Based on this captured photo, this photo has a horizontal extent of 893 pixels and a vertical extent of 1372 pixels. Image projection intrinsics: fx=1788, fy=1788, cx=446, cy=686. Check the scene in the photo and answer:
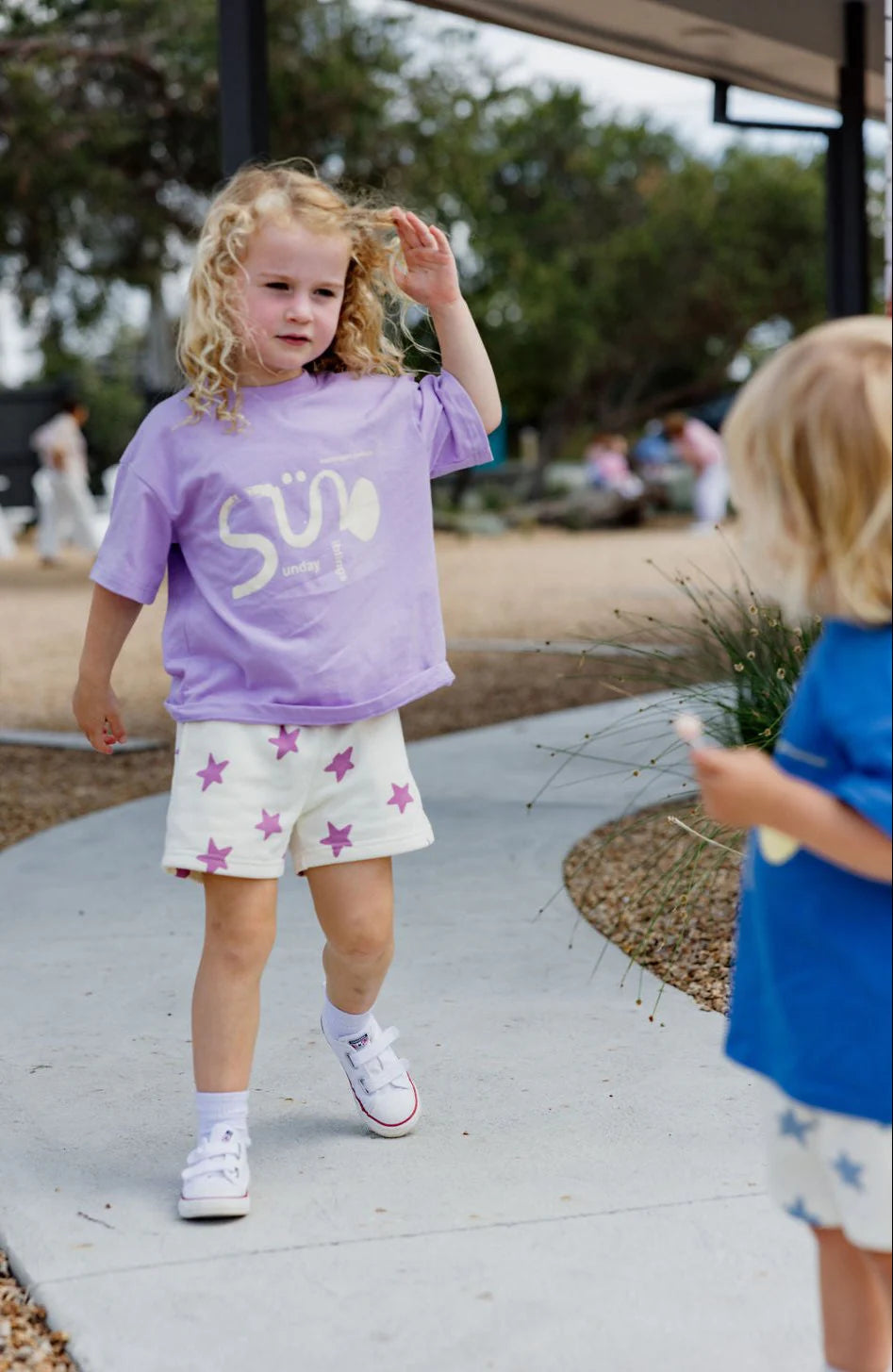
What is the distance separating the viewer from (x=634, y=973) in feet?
12.8

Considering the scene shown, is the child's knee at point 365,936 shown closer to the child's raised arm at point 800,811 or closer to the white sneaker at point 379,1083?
the white sneaker at point 379,1083

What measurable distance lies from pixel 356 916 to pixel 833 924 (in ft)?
3.86

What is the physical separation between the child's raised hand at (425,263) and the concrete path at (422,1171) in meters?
1.40

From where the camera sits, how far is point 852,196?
9648 millimetres

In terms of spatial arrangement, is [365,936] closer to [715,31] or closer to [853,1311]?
[853,1311]

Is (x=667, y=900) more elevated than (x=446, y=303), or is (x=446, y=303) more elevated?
(x=446, y=303)

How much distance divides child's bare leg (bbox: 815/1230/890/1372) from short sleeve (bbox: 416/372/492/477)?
4.61ft

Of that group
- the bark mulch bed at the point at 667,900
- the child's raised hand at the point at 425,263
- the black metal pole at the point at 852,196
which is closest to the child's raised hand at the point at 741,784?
the child's raised hand at the point at 425,263

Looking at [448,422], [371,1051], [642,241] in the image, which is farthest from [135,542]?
[642,241]

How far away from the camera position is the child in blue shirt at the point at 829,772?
173 centimetres

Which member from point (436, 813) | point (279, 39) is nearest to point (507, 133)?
point (279, 39)

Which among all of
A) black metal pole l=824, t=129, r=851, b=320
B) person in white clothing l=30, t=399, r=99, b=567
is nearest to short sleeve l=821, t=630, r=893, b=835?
black metal pole l=824, t=129, r=851, b=320

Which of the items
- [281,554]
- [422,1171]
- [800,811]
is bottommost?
[422,1171]

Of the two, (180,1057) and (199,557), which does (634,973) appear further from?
(199,557)
